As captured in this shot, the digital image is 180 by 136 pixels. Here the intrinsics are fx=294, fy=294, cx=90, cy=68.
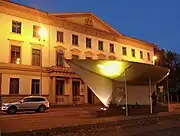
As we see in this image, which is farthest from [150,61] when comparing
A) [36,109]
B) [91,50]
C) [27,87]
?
[36,109]

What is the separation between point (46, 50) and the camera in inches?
1766

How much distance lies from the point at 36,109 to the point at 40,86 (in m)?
9.78

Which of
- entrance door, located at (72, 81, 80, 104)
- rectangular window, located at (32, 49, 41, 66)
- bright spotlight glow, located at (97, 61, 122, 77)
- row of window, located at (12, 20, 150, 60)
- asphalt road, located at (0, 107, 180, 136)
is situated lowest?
asphalt road, located at (0, 107, 180, 136)

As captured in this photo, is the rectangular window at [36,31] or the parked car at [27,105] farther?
the rectangular window at [36,31]

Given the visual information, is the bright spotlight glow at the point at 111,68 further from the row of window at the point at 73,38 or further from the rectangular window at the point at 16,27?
the row of window at the point at 73,38

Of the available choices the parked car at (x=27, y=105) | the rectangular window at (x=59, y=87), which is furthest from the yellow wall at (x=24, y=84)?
the parked car at (x=27, y=105)

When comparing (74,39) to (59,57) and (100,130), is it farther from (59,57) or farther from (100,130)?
(100,130)

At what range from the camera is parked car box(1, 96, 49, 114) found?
31359 mm

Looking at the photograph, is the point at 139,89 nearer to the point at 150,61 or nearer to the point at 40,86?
the point at 40,86

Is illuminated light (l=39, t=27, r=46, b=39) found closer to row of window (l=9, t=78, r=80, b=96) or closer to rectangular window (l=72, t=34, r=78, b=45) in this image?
rectangular window (l=72, t=34, r=78, b=45)

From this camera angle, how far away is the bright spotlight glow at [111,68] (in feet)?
73.9

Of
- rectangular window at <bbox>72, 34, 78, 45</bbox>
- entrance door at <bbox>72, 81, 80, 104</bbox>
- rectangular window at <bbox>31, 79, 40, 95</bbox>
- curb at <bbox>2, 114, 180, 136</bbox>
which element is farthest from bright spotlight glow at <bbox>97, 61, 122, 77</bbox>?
rectangular window at <bbox>72, 34, 78, 45</bbox>

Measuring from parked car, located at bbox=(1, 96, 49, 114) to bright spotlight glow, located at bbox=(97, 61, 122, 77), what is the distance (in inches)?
498

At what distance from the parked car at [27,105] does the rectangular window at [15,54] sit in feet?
31.3
